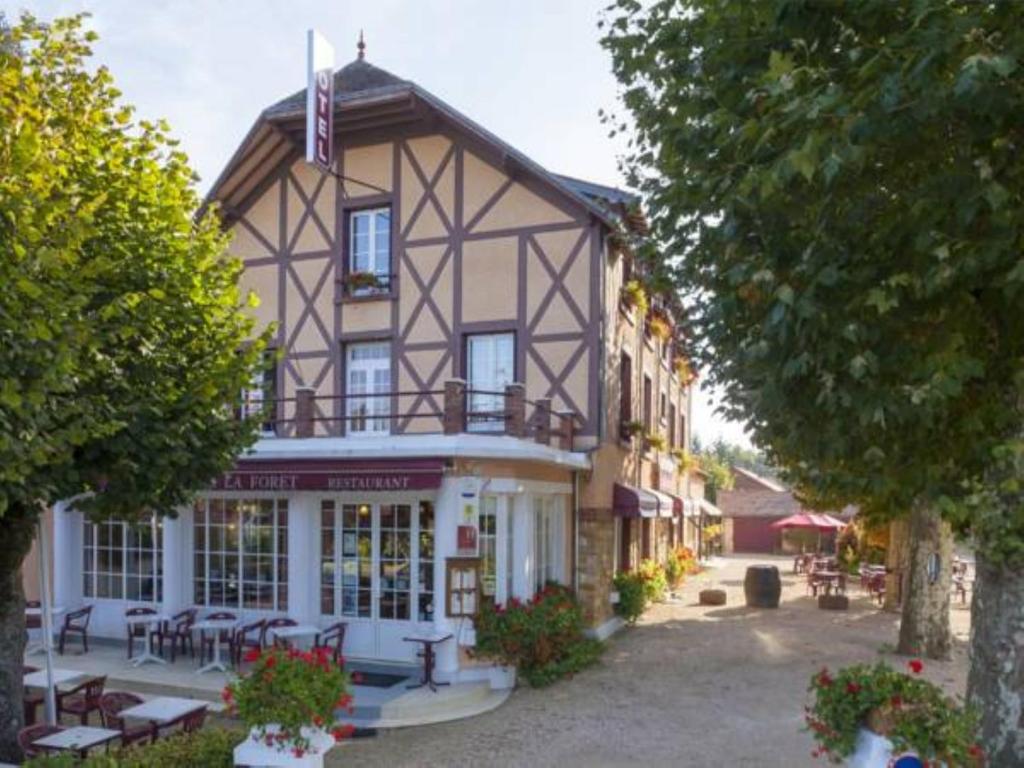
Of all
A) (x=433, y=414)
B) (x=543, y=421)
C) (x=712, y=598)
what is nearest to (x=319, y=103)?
(x=433, y=414)

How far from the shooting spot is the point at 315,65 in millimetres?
13336

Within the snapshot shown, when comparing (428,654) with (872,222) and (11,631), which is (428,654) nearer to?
(11,631)

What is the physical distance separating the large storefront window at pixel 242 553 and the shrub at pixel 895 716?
8794mm

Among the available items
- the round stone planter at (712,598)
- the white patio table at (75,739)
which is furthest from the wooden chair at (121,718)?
the round stone planter at (712,598)

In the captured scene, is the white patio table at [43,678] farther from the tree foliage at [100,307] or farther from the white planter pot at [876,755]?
the white planter pot at [876,755]

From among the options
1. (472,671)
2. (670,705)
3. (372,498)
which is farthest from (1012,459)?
(372,498)

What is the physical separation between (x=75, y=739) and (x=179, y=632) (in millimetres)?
5613

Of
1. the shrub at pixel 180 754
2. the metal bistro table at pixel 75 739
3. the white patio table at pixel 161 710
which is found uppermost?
the shrub at pixel 180 754

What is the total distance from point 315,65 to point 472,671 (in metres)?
9.71

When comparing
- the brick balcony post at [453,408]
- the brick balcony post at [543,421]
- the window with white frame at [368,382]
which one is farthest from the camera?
the window with white frame at [368,382]

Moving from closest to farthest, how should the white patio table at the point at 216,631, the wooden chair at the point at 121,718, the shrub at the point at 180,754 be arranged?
the shrub at the point at 180,754
the wooden chair at the point at 121,718
the white patio table at the point at 216,631

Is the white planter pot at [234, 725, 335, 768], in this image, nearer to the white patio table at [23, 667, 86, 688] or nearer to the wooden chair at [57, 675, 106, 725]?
the wooden chair at [57, 675, 106, 725]

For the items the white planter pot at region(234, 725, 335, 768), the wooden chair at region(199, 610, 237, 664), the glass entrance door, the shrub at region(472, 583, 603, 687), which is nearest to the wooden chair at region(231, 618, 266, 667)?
the wooden chair at region(199, 610, 237, 664)

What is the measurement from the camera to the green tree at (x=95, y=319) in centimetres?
539
